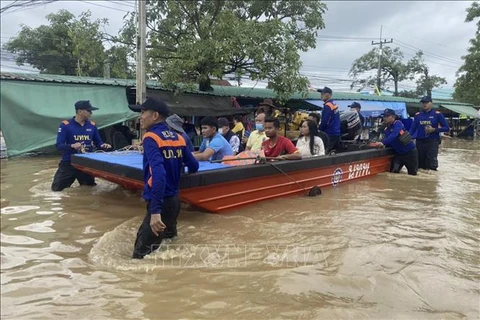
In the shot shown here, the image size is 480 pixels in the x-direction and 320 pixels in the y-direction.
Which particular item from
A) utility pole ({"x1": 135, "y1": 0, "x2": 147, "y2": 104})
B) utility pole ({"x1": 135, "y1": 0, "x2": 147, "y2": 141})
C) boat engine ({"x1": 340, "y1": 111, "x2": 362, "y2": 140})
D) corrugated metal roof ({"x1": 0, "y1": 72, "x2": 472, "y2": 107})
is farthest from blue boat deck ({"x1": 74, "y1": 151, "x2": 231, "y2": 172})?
boat engine ({"x1": 340, "y1": 111, "x2": 362, "y2": 140})

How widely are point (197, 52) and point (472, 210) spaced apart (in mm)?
Result: 7584

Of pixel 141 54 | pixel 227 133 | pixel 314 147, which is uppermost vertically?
pixel 141 54

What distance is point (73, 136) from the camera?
19.7 feet

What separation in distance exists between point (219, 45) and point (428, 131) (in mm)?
5573

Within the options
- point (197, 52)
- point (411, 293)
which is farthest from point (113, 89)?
point (411, 293)

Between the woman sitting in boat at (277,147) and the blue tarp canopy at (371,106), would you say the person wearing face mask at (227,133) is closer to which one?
the woman sitting in boat at (277,147)

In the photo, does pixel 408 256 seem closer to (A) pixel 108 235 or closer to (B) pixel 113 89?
(A) pixel 108 235

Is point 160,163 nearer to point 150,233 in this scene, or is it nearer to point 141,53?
point 150,233

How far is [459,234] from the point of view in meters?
5.08

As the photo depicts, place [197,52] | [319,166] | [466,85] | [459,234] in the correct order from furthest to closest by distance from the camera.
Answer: [466,85]
[197,52]
[319,166]
[459,234]

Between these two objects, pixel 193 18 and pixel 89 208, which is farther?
pixel 193 18

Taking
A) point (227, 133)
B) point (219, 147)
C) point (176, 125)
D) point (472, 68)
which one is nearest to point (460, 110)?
point (472, 68)

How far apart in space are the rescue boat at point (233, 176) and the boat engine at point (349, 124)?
7.04 feet

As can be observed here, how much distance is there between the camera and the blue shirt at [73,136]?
5887mm
